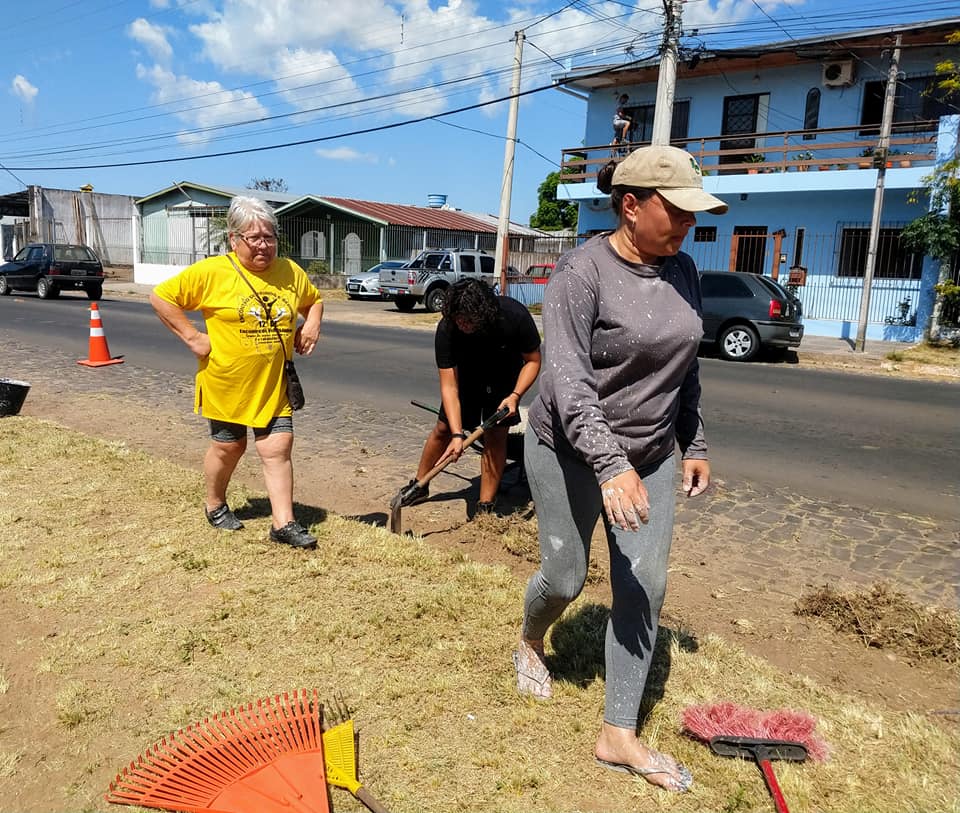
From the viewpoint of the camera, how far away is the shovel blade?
8.73 feet

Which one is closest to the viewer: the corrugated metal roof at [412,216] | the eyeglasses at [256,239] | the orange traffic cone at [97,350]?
the eyeglasses at [256,239]

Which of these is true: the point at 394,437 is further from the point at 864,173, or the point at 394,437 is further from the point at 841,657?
the point at 864,173

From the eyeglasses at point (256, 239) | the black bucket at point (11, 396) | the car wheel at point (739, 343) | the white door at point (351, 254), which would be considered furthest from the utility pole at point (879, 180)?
the white door at point (351, 254)

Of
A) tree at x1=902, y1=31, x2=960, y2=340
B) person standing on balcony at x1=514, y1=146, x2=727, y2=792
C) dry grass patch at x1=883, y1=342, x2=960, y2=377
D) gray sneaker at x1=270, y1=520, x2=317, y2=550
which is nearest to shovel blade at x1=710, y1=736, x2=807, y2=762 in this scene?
person standing on balcony at x1=514, y1=146, x2=727, y2=792

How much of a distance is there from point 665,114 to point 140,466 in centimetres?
1235

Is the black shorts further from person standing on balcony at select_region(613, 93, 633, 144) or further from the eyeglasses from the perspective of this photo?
person standing on balcony at select_region(613, 93, 633, 144)

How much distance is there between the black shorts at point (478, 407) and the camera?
5.12 meters

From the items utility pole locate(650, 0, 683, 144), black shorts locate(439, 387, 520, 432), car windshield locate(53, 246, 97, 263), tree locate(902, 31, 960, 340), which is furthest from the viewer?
car windshield locate(53, 246, 97, 263)

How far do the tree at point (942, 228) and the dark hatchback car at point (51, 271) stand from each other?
22.7 m

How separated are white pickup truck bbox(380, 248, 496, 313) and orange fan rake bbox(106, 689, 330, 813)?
71.6ft

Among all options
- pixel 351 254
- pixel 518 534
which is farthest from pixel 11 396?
pixel 351 254

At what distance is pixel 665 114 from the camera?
15016 mm

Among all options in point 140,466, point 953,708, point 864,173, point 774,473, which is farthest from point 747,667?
point 864,173

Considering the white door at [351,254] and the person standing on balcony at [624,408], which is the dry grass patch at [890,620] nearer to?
the person standing on balcony at [624,408]
